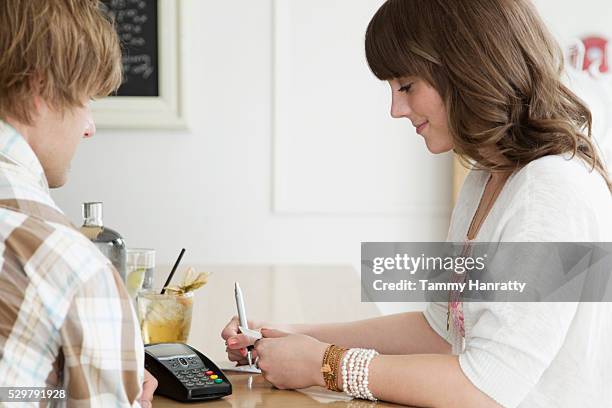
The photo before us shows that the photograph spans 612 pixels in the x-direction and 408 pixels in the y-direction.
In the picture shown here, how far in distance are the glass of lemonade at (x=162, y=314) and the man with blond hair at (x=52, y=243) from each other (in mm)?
516

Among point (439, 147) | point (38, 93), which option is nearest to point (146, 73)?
point (439, 147)

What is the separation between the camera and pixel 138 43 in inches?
125

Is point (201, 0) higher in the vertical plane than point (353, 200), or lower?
higher

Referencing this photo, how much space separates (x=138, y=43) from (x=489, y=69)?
210cm

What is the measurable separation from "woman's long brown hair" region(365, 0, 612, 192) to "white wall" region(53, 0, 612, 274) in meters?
1.84

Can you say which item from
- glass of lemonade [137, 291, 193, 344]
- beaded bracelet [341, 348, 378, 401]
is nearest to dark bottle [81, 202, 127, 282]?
glass of lemonade [137, 291, 193, 344]

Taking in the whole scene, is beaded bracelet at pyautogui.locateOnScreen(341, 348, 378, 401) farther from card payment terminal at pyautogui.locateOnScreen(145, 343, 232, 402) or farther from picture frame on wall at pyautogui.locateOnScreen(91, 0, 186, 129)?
picture frame on wall at pyautogui.locateOnScreen(91, 0, 186, 129)

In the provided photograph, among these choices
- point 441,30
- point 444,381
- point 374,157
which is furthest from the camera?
point 374,157

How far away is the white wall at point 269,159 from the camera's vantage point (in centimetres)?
319

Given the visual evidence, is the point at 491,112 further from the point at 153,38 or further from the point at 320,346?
the point at 153,38

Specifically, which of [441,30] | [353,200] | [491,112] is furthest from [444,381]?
[353,200]

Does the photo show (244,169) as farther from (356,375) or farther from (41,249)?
(41,249)

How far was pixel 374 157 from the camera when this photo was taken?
324 centimetres

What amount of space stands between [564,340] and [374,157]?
2.03 metres
